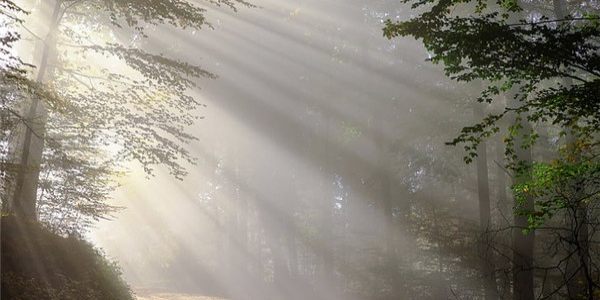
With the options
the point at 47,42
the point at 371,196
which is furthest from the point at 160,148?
the point at 371,196

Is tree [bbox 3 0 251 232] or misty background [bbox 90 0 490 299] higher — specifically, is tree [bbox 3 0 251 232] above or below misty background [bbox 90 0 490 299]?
below

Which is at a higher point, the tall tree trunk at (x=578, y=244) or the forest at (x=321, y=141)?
the forest at (x=321, y=141)

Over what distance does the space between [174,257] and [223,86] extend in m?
18.5

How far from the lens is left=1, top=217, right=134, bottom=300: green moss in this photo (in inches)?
313

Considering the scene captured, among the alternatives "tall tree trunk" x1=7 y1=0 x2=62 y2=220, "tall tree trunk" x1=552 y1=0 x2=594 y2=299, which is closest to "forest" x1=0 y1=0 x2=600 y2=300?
"tall tree trunk" x1=7 y1=0 x2=62 y2=220

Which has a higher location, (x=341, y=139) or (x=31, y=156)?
(x=341, y=139)

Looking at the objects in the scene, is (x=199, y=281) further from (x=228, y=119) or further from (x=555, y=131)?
(x=555, y=131)

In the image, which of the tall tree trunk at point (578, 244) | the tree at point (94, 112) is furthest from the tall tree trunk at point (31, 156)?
the tall tree trunk at point (578, 244)

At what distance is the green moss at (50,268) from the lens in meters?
7.95

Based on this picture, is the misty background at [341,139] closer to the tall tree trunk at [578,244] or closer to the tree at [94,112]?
the tall tree trunk at [578,244]

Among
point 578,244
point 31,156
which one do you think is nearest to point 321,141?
point 31,156

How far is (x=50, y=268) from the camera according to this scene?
30.1ft

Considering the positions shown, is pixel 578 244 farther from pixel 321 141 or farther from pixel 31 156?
pixel 321 141

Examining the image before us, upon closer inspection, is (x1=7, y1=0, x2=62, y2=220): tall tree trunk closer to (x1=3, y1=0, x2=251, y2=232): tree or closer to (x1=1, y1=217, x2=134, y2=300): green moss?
(x1=3, y1=0, x2=251, y2=232): tree
